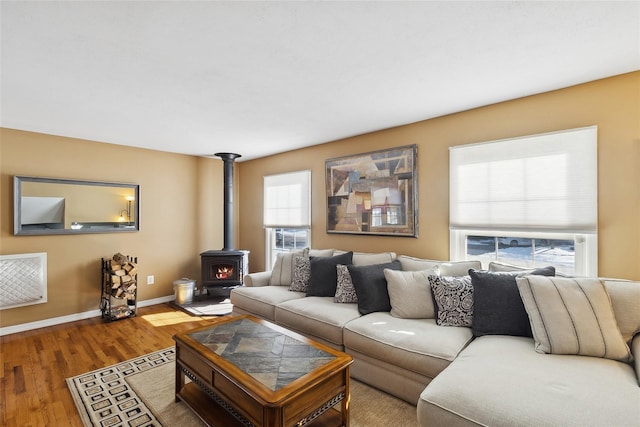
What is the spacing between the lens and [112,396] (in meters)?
2.27

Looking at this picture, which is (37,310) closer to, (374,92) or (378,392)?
(378,392)

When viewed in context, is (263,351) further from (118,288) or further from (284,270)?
(118,288)

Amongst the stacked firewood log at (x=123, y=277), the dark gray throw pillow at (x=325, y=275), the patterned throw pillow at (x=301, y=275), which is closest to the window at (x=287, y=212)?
the patterned throw pillow at (x=301, y=275)

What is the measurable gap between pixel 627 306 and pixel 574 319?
0.39 metres

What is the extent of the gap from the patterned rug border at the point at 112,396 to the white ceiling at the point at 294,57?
2423mm

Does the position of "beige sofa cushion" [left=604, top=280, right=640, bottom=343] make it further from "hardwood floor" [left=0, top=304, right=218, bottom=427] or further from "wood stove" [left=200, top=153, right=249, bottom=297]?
"wood stove" [left=200, top=153, right=249, bottom=297]

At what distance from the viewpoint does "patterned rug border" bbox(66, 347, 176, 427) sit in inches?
79.2

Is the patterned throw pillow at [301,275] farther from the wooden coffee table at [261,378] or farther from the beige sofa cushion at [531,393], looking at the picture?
the beige sofa cushion at [531,393]

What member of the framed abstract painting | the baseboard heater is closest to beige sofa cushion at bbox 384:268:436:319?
the framed abstract painting

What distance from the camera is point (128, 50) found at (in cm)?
193

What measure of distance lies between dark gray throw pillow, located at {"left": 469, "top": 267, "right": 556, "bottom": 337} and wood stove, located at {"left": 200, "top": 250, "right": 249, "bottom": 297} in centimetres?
349

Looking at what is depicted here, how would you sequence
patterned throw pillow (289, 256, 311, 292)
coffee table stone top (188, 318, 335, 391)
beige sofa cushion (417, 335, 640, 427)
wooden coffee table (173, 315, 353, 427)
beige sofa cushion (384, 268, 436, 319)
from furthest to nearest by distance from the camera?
patterned throw pillow (289, 256, 311, 292) → beige sofa cushion (384, 268, 436, 319) → coffee table stone top (188, 318, 335, 391) → wooden coffee table (173, 315, 353, 427) → beige sofa cushion (417, 335, 640, 427)

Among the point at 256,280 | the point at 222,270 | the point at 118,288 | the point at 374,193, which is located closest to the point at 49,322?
the point at 118,288

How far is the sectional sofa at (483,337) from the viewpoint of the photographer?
1.41 meters
